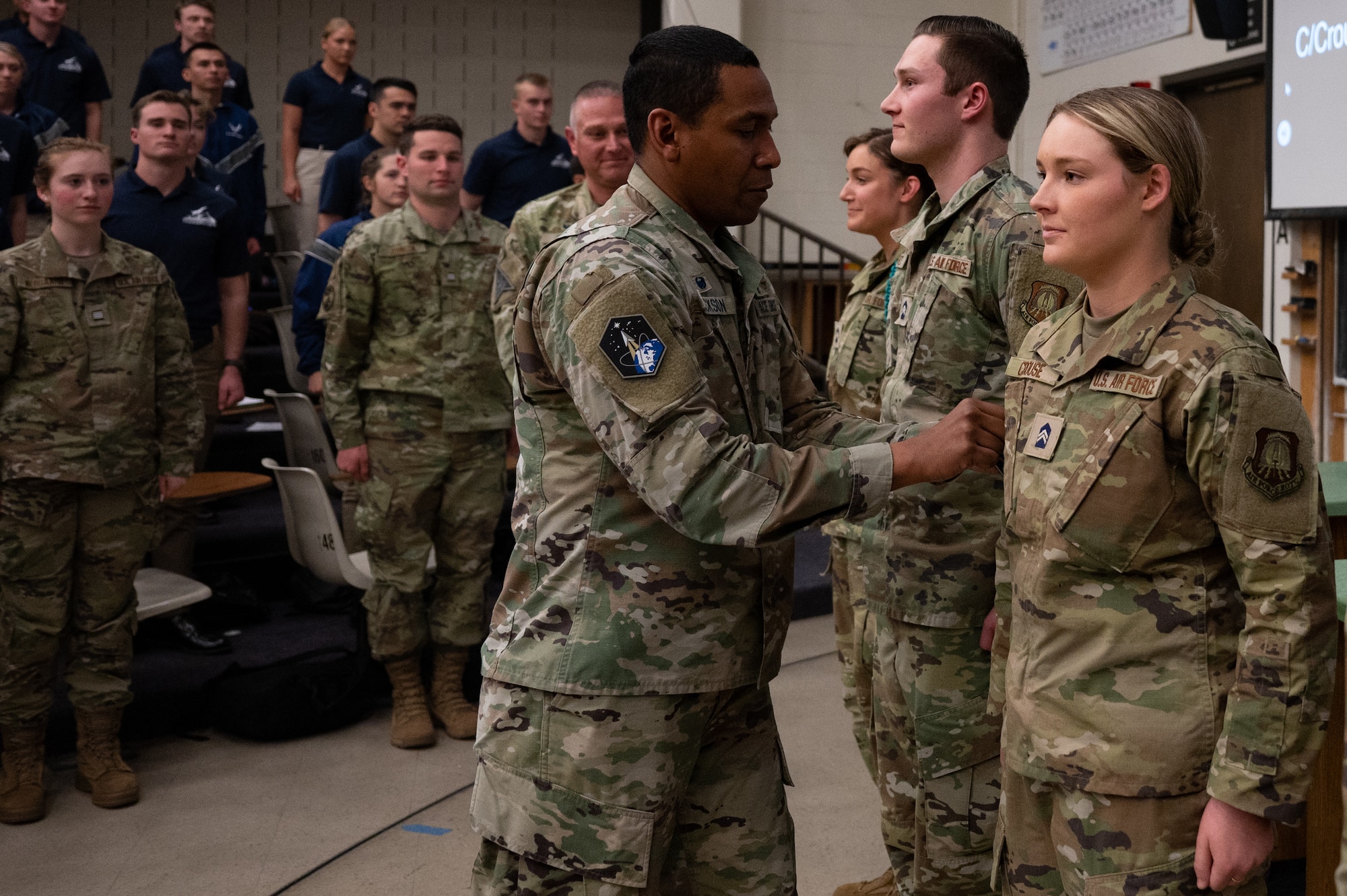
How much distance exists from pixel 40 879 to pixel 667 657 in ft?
6.91

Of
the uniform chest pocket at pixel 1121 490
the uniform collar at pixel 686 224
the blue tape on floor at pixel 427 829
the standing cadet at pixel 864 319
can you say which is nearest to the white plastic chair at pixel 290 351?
the blue tape on floor at pixel 427 829

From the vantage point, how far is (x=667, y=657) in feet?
5.03

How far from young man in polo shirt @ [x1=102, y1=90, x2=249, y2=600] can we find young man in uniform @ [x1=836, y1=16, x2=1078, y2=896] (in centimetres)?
299

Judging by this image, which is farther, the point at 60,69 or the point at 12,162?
the point at 60,69

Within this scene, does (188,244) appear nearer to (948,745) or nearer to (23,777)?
(23,777)

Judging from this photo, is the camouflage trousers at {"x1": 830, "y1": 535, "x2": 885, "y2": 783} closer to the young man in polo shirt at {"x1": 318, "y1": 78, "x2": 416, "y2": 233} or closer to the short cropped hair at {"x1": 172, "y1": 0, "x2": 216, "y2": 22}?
the young man in polo shirt at {"x1": 318, "y1": 78, "x2": 416, "y2": 233}

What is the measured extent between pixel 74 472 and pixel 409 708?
1181 millimetres

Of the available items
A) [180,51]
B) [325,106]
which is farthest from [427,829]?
[325,106]

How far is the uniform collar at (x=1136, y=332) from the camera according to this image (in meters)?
1.39

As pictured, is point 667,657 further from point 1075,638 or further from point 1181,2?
point 1181,2

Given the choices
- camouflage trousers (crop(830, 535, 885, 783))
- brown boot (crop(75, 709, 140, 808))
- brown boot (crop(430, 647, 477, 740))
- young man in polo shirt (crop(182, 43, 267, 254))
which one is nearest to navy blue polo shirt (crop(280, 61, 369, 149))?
young man in polo shirt (crop(182, 43, 267, 254))

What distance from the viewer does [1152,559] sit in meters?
1.37

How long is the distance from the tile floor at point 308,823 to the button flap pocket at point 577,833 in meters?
1.33

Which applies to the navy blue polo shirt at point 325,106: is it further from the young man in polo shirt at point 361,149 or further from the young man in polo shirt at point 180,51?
the young man in polo shirt at point 361,149
